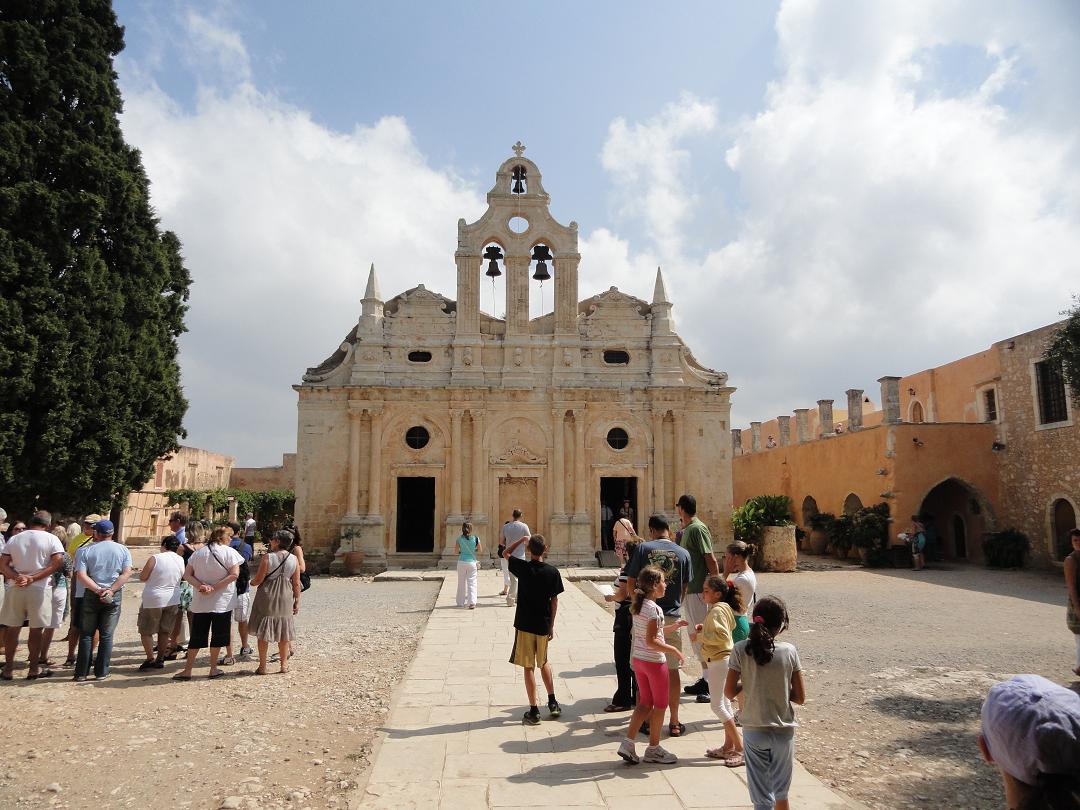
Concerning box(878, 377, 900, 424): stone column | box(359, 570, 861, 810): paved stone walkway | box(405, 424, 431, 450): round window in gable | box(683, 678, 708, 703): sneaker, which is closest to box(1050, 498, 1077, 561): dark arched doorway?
box(878, 377, 900, 424): stone column

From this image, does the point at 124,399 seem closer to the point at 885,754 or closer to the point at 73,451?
the point at 73,451

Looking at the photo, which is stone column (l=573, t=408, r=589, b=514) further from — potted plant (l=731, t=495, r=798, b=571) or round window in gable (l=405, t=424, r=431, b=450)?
potted plant (l=731, t=495, r=798, b=571)

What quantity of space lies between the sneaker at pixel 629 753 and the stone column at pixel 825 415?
2869 cm

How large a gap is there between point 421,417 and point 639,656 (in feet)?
57.5

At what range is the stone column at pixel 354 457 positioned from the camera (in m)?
21.5

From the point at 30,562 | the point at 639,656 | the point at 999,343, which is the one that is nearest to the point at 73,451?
the point at 30,562

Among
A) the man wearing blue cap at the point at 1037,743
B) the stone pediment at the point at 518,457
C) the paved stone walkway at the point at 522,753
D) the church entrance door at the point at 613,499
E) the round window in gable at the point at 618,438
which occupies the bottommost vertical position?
the paved stone walkway at the point at 522,753

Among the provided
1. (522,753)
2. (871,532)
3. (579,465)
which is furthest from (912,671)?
(871,532)

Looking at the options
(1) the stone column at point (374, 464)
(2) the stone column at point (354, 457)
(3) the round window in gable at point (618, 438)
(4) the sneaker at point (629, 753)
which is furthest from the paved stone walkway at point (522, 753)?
(3) the round window in gable at point (618, 438)

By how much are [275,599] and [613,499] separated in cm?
1638

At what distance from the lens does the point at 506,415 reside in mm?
22266

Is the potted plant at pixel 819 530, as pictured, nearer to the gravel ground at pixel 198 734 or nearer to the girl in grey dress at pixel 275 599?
the gravel ground at pixel 198 734

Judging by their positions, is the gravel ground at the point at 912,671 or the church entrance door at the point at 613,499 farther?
the church entrance door at the point at 613,499

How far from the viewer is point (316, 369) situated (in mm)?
23062
